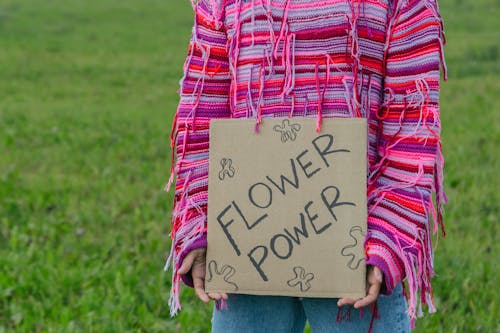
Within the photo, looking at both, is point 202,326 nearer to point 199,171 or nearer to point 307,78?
point 199,171

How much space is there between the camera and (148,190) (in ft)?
17.7

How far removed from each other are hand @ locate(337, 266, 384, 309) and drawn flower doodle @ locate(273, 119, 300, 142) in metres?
0.32

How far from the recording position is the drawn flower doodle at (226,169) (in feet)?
5.31

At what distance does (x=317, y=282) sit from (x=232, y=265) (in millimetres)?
190

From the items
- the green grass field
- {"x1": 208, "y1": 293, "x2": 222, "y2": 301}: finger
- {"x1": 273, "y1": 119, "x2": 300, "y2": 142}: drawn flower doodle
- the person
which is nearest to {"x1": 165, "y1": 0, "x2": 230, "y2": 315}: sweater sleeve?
the person

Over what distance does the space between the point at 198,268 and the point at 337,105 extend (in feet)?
1.59

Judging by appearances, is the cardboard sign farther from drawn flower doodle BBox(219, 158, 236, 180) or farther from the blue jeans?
the blue jeans

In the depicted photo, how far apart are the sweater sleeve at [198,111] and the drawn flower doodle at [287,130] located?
0.77 ft

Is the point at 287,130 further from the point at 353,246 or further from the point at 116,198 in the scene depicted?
the point at 116,198

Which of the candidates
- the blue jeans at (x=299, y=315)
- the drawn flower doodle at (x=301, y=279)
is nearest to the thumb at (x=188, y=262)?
the blue jeans at (x=299, y=315)

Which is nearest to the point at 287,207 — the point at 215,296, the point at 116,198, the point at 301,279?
the point at 301,279

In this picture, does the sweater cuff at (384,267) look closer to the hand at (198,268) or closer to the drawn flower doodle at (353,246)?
the drawn flower doodle at (353,246)

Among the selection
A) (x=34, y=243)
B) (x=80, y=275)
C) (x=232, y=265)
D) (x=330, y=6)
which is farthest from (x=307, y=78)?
(x=34, y=243)

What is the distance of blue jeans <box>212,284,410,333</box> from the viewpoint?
1.67 meters
